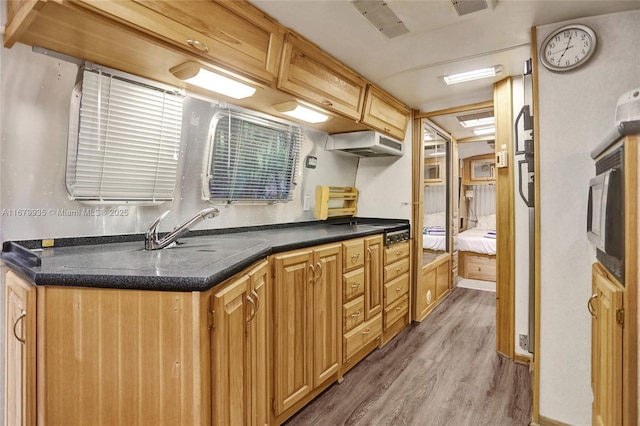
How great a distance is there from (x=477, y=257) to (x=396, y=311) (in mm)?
2666

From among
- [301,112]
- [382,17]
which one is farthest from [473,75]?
[301,112]

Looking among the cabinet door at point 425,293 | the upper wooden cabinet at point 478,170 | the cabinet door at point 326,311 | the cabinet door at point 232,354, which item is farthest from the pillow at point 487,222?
the cabinet door at point 232,354

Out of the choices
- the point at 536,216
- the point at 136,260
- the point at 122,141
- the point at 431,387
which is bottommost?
the point at 431,387

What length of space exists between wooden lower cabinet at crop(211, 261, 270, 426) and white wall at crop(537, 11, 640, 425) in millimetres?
1509

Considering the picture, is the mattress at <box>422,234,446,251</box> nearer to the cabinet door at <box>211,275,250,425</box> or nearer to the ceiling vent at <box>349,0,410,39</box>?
the ceiling vent at <box>349,0,410,39</box>

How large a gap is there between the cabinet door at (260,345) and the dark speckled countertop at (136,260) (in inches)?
3.8

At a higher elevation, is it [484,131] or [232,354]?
[484,131]

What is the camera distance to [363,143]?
2949mm

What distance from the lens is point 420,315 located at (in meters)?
3.49

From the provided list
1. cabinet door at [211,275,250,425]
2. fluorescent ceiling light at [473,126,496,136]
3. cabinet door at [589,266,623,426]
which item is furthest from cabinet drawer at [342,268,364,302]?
fluorescent ceiling light at [473,126,496,136]

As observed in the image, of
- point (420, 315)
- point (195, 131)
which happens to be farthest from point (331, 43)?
point (420, 315)

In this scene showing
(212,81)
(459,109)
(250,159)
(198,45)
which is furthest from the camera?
(459,109)

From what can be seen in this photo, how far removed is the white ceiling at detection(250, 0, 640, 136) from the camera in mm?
1695

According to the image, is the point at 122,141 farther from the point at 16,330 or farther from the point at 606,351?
the point at 606,351
